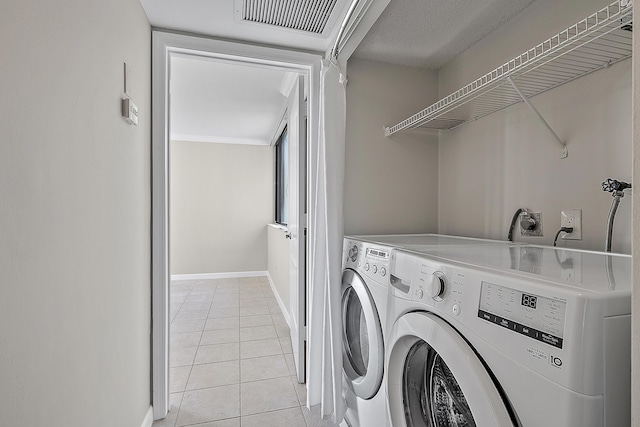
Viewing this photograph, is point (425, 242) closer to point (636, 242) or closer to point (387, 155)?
point (387, 155)

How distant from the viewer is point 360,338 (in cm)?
142

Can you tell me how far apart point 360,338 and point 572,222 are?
0.98 m

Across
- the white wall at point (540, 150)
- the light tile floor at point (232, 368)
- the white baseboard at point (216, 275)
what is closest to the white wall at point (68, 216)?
the light tile floor at point (232, 368)

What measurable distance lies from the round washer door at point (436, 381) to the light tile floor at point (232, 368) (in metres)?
0.86

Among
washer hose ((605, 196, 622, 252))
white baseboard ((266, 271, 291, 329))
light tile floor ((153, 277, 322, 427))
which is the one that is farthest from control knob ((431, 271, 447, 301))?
white baseboard ((266, 271, 291, 329))

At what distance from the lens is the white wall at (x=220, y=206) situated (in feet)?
16.2

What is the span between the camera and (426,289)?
0.87m

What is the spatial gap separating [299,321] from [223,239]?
341 centimetres

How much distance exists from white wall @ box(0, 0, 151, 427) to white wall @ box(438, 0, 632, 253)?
1706 millimetres

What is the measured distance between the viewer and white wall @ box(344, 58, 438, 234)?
1.92m

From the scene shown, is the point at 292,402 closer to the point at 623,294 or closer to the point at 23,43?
the point at 623,294

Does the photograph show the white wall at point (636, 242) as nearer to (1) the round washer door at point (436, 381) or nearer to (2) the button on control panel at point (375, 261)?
(1) the round washer door at point (436, 381)

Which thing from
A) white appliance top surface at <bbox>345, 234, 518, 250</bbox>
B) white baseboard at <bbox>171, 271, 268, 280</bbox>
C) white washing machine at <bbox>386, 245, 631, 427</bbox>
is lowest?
white baseboard at <bbox>171, 271, 268, 280</bbox>

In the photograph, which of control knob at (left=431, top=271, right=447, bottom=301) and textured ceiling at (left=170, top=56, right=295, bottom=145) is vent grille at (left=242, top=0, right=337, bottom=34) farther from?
control knob at (left=431, top=271, right=447, bottom=301)
